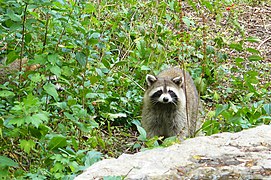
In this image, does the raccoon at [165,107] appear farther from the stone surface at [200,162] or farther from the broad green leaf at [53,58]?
the stone surface at [200,162]

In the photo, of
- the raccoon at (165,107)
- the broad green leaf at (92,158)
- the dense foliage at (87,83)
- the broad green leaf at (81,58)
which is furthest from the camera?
the raccoon at (165,107)

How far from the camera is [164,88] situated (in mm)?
6711

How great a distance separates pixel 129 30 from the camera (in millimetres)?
7957

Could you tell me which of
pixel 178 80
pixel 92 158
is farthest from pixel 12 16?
pixel 178 80

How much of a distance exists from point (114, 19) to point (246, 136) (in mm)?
4664

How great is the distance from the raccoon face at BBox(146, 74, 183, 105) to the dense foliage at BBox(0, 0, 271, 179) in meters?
0.35

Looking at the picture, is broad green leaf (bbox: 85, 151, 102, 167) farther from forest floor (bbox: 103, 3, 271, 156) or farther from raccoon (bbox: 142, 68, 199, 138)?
forest floor (bbox: 103, 3, 271, 156)

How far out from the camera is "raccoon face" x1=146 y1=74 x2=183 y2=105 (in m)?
6.70

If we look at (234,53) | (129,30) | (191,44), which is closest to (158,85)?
(129,30)

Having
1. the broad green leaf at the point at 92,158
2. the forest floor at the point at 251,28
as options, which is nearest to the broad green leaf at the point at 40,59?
the broad green leaf at the point at 92,158

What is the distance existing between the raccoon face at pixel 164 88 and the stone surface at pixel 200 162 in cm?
306

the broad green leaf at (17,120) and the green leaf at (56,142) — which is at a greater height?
the broad green leaf at (17,120)

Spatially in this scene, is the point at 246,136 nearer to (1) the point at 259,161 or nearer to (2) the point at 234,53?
(1) the point at 259,161

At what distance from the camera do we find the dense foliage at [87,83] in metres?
4.38
